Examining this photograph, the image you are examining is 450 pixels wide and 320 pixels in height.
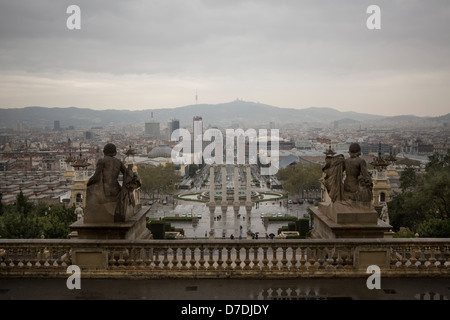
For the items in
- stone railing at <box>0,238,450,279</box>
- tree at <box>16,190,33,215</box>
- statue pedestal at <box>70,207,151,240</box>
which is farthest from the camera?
tree at <box>16,190,33,215</box>

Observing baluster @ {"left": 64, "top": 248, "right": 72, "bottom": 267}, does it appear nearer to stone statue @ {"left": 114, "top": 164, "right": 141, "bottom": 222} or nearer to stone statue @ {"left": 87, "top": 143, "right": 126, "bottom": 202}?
stone statue @ {"left": 114, "top": 164, "right": 141, "bottom": 222}

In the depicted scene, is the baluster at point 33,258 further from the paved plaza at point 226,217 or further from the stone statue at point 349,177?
the paved plaza at point 226,217

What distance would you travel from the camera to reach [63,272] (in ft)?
26.7

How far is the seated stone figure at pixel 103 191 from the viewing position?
8414 millimetres

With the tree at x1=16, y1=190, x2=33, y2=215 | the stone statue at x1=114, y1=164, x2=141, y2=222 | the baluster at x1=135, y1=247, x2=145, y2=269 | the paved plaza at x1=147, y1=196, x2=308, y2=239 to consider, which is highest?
the stone statue at x1=114, y1=164, x2=141, y2=222

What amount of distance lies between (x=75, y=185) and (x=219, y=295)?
3291cm

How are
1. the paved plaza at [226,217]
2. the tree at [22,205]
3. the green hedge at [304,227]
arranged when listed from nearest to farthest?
the tree at [22,205] → the green hedge at [304,227] → the paved plaza at [226,217]

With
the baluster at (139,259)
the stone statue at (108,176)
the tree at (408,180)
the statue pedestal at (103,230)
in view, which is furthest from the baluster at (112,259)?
the tree at (408,180)

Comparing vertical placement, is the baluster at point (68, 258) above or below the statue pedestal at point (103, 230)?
below

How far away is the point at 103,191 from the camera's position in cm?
846

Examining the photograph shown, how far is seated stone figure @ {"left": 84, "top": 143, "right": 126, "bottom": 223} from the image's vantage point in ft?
27.6

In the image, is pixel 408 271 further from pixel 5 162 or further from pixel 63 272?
pixel 5 162

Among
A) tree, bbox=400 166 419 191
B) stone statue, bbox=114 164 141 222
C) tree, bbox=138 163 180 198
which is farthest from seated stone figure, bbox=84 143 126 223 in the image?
tree, bbox=138 163 180 198
